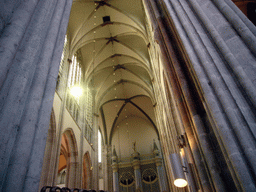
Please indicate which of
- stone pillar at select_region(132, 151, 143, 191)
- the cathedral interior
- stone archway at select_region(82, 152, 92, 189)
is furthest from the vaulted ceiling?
the cathedral interior

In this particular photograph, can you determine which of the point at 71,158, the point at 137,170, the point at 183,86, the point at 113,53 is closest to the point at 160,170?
the point at 137,170

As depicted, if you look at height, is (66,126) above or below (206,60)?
above

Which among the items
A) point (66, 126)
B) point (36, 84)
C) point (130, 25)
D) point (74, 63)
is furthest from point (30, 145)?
point (130, 25)

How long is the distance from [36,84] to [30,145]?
816 millimetres

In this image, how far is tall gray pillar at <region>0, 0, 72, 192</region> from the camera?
1.87 metres

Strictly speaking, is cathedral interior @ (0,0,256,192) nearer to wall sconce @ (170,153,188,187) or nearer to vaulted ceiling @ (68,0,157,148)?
wall sconce @ (170,153,188,187)

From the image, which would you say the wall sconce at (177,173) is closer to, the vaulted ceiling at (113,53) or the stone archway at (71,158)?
the stone archway at (71,158)

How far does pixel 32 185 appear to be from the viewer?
189 centimetres

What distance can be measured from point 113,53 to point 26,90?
1456 centimetres

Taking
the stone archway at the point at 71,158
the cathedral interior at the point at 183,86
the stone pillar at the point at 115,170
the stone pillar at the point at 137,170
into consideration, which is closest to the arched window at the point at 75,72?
the stone archway at the point at 71,158

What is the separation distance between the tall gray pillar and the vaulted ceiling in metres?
10.00

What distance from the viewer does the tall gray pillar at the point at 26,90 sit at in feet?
6.14

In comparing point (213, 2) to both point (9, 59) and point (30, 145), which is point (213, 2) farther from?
point (30, 145)

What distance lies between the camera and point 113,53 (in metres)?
16.4
